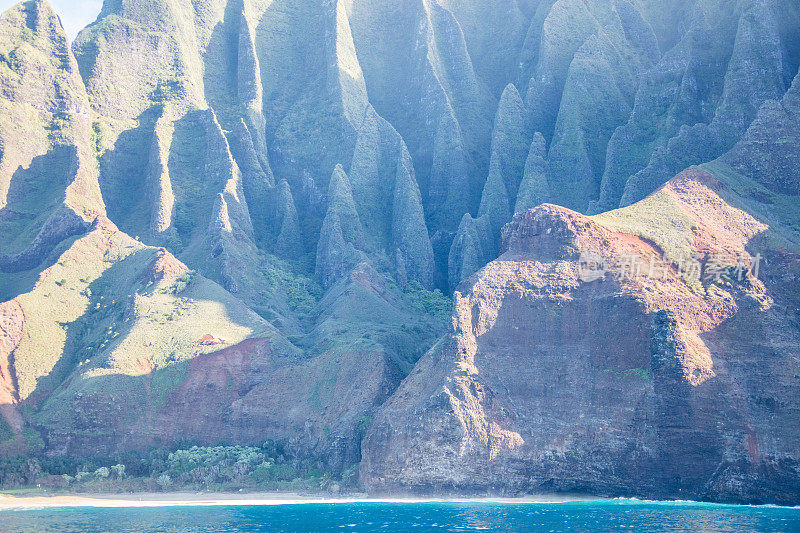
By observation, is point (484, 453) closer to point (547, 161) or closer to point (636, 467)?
point (636, 467)

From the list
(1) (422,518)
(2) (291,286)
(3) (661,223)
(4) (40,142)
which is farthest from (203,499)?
(4) (40,142)

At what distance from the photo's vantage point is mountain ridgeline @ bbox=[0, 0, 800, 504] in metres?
58.6

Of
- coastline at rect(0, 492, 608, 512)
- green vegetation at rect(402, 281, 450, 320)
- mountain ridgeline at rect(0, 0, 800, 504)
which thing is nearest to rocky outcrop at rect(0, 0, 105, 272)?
mountain ridgeline at rect(0, 0, 800, 504)

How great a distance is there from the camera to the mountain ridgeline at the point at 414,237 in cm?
5862

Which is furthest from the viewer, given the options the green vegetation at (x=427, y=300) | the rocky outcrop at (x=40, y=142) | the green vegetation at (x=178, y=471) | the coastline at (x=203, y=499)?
the green vegetation at (x=427, y=300)

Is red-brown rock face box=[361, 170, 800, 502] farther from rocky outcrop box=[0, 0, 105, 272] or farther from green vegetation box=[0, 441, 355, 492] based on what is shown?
rocky outcrop box=[0, 0, 105, 272]

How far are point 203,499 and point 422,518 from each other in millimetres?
18717

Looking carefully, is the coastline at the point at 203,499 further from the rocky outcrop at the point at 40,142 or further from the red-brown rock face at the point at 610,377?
the rocky outcrop at the point at 40,142

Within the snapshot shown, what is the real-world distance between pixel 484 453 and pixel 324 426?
15.3 m

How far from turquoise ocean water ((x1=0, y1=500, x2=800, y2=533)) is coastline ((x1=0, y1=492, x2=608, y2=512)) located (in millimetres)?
1355

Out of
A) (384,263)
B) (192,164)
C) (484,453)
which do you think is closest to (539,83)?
(384,263)

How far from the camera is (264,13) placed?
11519cm

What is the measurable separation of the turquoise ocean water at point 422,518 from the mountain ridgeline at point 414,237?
302cm

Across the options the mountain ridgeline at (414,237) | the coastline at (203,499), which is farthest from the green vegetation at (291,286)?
the coastline at (203,499)
